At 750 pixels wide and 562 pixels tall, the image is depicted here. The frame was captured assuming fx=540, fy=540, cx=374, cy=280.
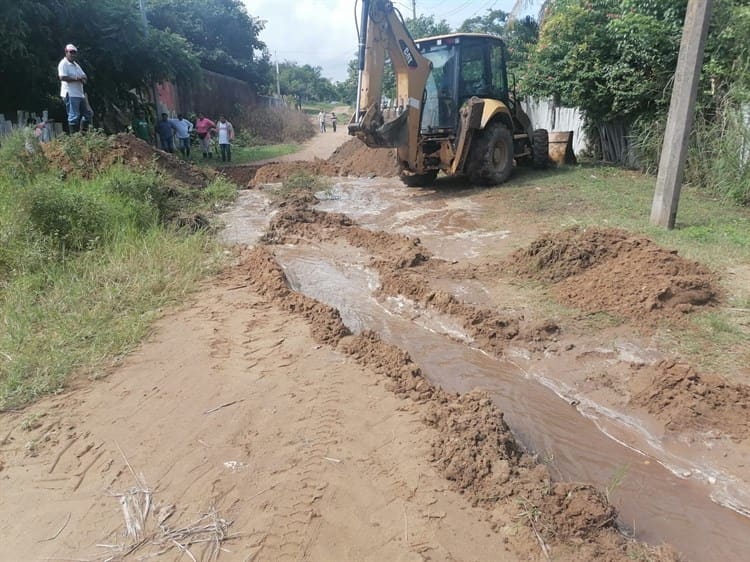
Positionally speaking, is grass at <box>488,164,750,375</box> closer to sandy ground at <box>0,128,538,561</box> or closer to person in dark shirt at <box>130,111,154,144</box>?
sandy ground at <box>0,128,538,561</box>

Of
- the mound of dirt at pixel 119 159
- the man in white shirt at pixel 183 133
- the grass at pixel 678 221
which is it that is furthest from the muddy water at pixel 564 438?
the man in white shirt at pixel 183 133

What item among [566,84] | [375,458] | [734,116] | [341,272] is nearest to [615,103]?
[566,84]

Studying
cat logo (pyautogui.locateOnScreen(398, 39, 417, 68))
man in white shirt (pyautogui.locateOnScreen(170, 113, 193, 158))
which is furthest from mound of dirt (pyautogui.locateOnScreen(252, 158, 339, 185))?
man in white shirt (pyautogui.locateOnScreen(170, 113, 193, 158))

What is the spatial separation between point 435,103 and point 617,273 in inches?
245

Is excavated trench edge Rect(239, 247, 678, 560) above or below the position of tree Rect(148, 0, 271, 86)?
below

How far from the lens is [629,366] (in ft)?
12.8

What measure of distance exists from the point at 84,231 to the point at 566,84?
34.5ft

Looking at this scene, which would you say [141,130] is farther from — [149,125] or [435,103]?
[435,103]

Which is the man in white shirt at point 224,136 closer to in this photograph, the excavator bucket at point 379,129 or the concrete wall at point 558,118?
the concrete wall at point 558,118

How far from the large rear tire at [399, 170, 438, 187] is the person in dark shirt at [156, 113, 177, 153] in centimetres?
932

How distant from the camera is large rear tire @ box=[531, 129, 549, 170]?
38.3ft

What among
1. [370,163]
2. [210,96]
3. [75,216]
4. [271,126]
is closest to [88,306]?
[75,216]

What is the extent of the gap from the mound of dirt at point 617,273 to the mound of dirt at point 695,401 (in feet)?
2.96

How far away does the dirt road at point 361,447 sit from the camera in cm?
245
